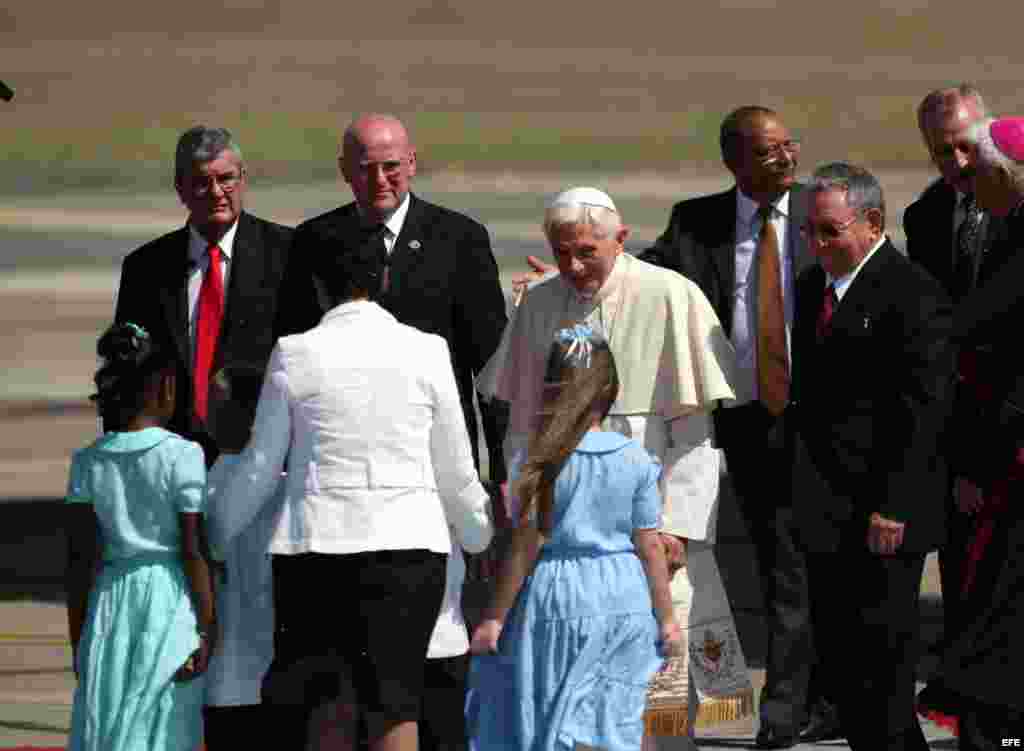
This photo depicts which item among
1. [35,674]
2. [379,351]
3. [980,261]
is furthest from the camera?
[35,674]

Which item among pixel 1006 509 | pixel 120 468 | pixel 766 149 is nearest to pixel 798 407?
pixel 1006 509

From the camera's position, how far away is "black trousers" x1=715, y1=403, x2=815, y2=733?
729cm

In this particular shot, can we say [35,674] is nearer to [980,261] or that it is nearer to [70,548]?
[70,548]

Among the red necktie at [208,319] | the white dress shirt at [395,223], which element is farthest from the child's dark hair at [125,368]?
the white dress shirt at [395,223]

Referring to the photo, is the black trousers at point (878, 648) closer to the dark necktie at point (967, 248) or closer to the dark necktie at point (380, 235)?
the dark necktie at point (967, 248)

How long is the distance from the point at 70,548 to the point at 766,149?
8.34ft

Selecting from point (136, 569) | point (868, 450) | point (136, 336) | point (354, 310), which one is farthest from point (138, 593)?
point (868, 450)

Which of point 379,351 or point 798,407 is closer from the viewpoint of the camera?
point 379,351

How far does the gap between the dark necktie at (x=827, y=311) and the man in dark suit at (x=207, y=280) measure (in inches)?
59.6

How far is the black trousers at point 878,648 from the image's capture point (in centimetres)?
630

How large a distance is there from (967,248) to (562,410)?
1797 mm

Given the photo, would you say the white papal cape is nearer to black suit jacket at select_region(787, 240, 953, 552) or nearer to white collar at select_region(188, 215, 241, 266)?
black suit jacket at select_region(787, 240, 953, 552)

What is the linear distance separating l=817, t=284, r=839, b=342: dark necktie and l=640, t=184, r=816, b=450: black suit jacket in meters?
0.84

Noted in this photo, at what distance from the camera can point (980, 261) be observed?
22.4 ft
